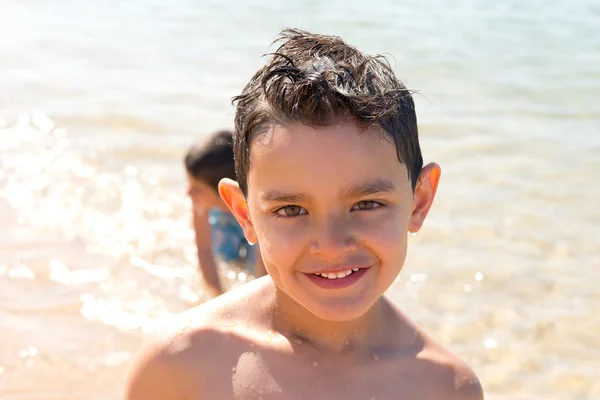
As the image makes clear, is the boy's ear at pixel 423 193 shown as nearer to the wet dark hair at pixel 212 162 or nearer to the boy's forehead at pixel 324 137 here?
the boy's forehead at pixel 324 137

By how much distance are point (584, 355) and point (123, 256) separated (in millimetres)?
2410

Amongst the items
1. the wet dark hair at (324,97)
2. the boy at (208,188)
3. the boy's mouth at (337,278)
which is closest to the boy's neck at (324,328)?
the boy's mouth at (337,278)

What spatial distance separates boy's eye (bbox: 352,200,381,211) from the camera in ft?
7.07

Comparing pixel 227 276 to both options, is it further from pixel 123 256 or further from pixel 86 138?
pixel 86 138

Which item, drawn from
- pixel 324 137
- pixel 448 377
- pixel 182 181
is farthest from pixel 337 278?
pixel 182 181

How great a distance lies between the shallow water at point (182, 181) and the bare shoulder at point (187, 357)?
1202 millimetres

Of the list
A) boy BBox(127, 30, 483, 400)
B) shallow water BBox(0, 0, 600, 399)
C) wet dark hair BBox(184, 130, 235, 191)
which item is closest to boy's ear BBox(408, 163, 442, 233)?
boy BBox(127, 30, 483, 400)

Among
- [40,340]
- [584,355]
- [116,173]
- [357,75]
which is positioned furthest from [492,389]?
[116,173]

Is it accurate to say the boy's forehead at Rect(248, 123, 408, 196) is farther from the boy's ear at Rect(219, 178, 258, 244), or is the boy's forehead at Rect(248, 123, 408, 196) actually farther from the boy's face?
the boy's ear at Rect(219, 178, 258, 244)

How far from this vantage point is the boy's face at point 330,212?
211 cm

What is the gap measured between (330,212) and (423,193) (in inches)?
15.1

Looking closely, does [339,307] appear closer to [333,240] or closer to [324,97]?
[333,240]

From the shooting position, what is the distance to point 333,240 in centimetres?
210

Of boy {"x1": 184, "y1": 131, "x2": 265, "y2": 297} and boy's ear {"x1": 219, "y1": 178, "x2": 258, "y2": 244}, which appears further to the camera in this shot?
boy {"x1": 184, "y1": 131, "x2": 265, "y2": 297}
